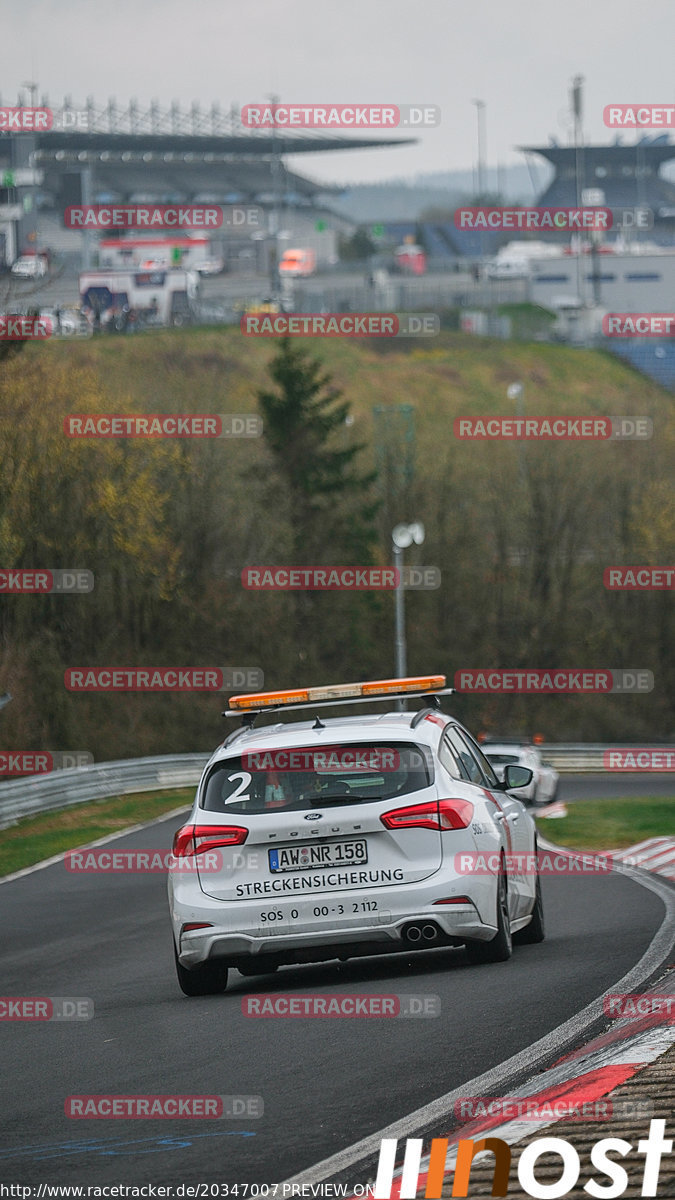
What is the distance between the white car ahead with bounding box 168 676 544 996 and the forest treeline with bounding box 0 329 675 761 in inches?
1175

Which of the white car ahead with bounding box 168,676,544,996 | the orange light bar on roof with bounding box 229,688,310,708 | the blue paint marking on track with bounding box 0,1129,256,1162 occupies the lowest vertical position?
the blue paint marking on track with bounding box 0,1129,256,1162

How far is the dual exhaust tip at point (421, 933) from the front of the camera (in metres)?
9.53

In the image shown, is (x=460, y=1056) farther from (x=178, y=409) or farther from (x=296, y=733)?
(x=178, y=409)

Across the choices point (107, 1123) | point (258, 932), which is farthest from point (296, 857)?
point (107, 1123)

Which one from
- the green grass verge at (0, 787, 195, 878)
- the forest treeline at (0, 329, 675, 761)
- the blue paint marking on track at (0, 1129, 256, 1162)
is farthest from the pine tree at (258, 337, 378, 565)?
the blue paint marking on track at (0, 1129, 256, 1162)

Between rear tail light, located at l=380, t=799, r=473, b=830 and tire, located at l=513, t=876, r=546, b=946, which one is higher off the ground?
rear tail light, located at l=380, t=799, r=473, b=830

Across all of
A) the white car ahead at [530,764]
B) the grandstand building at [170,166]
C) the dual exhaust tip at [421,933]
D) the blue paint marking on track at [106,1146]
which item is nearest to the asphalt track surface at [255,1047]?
the blue paint marking on track at [106,1146]

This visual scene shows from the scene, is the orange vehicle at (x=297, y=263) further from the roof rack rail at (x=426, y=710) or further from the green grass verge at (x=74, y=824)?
the roof rack rail at (x=426, y=710)

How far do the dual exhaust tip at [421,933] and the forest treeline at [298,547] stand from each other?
99.3 feet

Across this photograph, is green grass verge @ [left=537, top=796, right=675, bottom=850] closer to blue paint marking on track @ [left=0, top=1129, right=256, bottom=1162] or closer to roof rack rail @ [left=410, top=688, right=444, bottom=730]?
roof rack rail @ [left=410, top=688, right=444, bottom=730]

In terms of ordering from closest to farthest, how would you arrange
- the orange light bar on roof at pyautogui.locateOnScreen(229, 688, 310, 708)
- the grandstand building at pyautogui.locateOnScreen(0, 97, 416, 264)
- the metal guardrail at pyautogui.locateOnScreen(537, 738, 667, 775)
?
the orange light bar on roof at pyautogui.locateOnScreen(229, 688, 310, 708) < the metal guardrail at pyautogui.locateOnScreen(537, 738, 667, 775) < the grandstand building at pyautogui.locateOnScreen(0, 97, 416, 264)

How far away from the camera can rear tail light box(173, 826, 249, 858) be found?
31.6 feet

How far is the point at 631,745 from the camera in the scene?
5753cm

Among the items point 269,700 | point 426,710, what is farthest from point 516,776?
point 269,700
